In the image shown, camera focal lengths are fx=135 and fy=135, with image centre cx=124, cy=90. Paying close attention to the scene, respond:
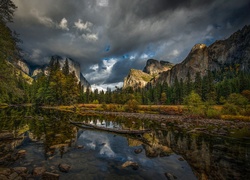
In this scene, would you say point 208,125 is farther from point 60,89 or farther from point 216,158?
point 60,89

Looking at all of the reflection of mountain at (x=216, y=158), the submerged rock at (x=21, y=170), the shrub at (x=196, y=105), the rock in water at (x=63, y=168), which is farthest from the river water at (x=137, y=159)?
the shrub at (x=196, y=105)

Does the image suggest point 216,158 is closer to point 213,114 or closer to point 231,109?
point 213,114

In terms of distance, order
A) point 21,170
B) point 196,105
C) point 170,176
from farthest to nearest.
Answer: point 196,105
point 170,176
point 21,170

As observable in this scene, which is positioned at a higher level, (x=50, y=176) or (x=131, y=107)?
(x=131, y=107)

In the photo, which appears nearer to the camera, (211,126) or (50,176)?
(50,176)

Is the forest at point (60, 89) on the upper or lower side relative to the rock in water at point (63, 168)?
upper

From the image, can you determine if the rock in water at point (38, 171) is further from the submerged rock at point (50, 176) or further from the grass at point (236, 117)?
the grass at point (236, 117)

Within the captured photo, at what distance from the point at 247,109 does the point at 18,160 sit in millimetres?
47010

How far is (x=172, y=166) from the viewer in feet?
29.9

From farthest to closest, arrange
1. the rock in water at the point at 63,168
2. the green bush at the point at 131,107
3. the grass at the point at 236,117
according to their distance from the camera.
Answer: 1. the green bush at the point at 131,107
2. the grass at the point at 236,117
3. the rock in water at the point at 63,168

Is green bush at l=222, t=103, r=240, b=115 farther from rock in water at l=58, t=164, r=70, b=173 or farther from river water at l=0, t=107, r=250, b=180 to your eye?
rock in water at l=58, t=164, r=70, b=173

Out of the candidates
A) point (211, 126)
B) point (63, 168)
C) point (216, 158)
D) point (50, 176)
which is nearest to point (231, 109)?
point (211, 126)

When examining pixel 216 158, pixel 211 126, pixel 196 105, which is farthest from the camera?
pixel 196 105

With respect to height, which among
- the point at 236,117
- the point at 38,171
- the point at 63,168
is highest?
the point at 38,171
